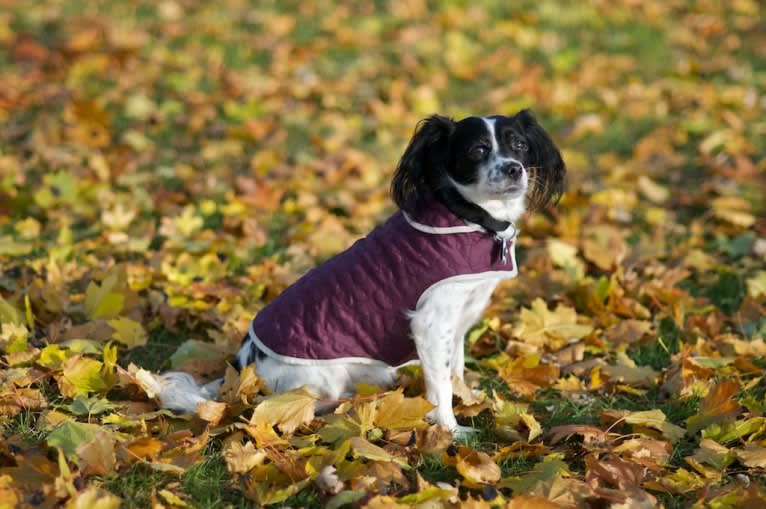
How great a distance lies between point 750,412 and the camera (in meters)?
3.33

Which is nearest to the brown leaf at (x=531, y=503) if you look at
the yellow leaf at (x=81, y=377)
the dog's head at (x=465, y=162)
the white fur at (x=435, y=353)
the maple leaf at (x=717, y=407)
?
the white fur at (x=435, y=353)

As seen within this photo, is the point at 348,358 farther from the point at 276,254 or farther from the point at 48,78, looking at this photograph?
the point at 48,78

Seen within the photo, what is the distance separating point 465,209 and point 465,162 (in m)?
0.18

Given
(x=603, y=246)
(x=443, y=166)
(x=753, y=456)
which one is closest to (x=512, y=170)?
(x=443, y=166)

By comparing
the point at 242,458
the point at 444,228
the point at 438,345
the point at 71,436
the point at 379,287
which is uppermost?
the point at 444,228

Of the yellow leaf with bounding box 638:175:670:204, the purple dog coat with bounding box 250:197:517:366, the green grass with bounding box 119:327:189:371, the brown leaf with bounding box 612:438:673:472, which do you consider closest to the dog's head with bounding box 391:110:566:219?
the purple dog coat with bounding box 250:197:517:366

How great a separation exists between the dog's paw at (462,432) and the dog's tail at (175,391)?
969mm

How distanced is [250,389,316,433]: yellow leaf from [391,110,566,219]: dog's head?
834 mm

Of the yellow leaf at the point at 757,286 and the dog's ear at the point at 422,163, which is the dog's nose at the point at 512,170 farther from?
the yellow leaf at the point at 757,286

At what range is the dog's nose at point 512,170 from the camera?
128 inches

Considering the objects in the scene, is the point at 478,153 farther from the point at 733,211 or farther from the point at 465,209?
the point at 733,211

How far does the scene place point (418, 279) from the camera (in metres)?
3.26

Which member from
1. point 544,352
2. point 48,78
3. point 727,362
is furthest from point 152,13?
point 727,362

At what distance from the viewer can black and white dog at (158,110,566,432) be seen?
10.7 feet
